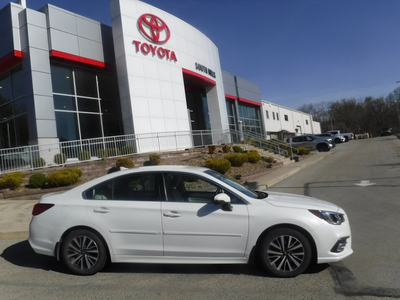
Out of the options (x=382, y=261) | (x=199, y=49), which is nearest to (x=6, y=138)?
(x=199, y=49)

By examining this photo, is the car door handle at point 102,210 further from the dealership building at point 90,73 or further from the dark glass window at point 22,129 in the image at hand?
the dark glass window at point 22,129

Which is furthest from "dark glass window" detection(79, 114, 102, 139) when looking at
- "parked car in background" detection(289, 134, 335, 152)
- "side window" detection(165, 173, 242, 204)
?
"parked car in background" detection(289, 134, 335, 152)

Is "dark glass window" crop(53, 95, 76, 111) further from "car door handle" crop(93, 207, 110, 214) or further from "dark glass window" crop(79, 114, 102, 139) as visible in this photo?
"car door handle" crop(93, 207, 110, 214)

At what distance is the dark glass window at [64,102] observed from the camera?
1731 cm

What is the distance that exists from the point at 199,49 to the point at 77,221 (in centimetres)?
2139

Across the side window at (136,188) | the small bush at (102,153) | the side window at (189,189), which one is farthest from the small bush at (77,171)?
the side window at (189,189)

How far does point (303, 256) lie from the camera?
13.9ft

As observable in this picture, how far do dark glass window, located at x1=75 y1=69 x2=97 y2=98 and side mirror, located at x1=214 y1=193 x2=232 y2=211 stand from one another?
52.6ft

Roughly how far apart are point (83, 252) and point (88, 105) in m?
15.4

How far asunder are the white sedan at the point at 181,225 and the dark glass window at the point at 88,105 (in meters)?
14.4

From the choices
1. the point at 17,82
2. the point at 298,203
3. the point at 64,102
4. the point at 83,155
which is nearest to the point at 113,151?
the point at 83,155

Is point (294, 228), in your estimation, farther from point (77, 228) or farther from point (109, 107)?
point (109, 107)

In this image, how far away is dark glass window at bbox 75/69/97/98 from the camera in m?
18.6

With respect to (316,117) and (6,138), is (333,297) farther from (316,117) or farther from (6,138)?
(316,117)
